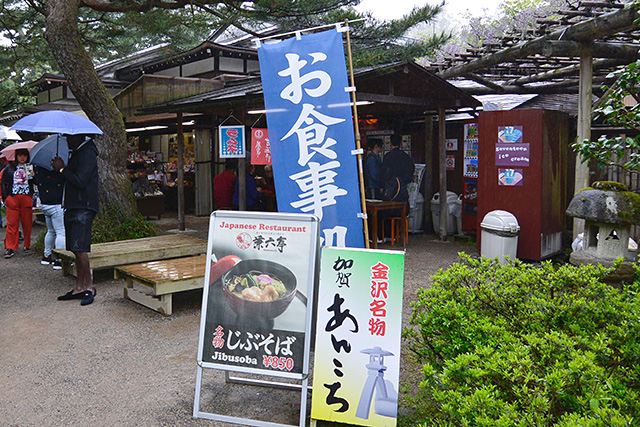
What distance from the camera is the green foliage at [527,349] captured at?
2514mm

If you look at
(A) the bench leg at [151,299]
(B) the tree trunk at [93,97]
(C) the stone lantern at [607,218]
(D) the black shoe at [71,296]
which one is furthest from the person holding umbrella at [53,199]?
(C) the stone lantern at [607,218]

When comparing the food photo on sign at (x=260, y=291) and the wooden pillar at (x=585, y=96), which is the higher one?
the wooden pillar at (x=585, y=96)

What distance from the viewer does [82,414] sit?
12.8 feet

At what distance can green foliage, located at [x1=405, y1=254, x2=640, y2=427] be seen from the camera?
2.51m

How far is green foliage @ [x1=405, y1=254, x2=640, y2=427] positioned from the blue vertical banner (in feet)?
4.12

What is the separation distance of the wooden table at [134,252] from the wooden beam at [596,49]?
20.2 ft

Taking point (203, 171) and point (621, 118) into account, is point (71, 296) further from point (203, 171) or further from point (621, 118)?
point (203, 171)

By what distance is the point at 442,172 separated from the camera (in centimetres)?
1092

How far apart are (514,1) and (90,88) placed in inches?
1185

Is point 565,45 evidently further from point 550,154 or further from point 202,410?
point 202,410

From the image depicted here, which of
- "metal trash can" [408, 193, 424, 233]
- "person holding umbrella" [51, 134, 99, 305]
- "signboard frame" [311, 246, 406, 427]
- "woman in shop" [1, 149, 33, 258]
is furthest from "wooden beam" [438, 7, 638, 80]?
"woman in shop" [1, 149, 33, 258]

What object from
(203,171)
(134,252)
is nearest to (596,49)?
(134,252)

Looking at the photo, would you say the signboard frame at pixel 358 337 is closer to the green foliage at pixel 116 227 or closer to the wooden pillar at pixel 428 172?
the green foliage at pixel 116 227

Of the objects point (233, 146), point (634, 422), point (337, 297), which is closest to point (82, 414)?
point (337, 297)
